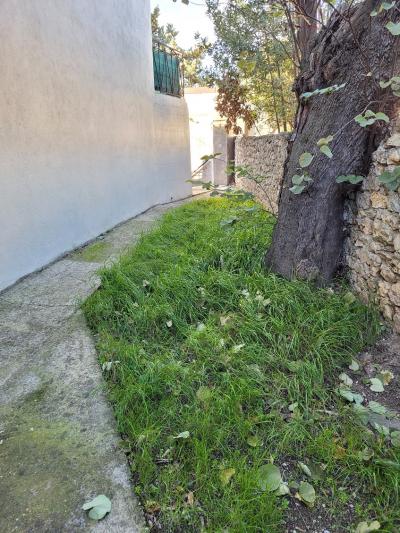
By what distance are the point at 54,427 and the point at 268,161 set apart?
5.40 m

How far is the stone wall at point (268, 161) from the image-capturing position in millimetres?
5242

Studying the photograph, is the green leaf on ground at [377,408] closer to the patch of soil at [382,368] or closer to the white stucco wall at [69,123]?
the patch of soil at [382,368]

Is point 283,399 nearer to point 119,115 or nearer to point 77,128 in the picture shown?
point 77,128

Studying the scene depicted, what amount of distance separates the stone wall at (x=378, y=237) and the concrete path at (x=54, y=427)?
78.4 inches

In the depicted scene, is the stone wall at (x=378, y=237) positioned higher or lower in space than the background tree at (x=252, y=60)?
lower

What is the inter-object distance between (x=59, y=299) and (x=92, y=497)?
1945 millimetres

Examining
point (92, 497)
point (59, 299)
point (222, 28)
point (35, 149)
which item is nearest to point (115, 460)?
point (92, 497)

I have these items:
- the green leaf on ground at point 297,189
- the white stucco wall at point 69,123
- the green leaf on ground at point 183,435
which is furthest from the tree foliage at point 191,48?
the green leaf on ground at point 183,435

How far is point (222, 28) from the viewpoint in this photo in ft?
23.4

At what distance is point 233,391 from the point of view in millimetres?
1938

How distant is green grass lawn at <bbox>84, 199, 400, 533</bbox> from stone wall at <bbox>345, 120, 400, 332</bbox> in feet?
0.49

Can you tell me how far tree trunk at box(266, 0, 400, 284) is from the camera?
7.85ft

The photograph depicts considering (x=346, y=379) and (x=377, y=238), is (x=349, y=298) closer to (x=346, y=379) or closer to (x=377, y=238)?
(x=377, y=238)

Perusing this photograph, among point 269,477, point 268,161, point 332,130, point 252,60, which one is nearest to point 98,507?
point 269,477
